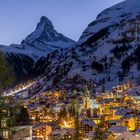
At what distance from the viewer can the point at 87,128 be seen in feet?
298

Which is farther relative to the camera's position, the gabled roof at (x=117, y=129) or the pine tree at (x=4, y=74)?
the gabled roof at (x=117, y=129)

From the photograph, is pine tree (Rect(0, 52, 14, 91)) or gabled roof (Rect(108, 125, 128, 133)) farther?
gabled roof (Rect(108, 125, 128, 133))

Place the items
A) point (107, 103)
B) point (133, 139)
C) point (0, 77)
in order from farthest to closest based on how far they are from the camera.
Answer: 1. point (107, 103)
2. point (133, 139)
3. point (0, 77)

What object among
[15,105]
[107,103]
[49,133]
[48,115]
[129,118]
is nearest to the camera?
[15,105]

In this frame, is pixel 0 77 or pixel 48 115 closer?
pixel 0 77

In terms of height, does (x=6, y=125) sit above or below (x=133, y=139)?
→ above

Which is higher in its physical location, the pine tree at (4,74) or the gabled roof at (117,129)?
the pine tree at (4,74)

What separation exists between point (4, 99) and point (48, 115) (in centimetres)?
11343

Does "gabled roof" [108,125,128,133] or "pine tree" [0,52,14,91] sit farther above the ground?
"pine tree" [0,52,14,91]

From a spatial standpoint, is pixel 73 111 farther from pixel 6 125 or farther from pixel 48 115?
pixel 6 125

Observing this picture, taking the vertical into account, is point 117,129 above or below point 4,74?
below

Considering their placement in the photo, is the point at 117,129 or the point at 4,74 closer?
the point at 4,74

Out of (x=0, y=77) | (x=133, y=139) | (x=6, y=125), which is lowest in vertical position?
(x=133, y=139)

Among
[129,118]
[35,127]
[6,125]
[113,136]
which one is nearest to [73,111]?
[129,118]
